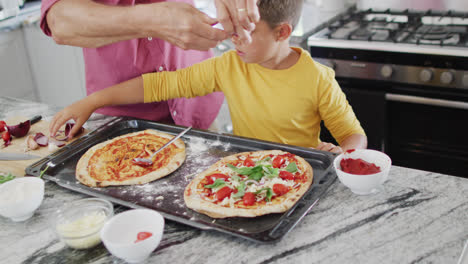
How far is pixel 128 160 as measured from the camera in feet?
5.30

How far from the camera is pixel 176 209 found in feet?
4.27

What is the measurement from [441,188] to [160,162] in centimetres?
88

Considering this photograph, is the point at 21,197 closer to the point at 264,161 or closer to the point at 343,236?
the point at 264,161

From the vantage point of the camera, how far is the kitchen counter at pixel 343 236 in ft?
3.49

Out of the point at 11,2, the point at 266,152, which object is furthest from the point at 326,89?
the point at 11,2

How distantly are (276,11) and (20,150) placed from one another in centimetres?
109

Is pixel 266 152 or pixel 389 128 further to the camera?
pixel 389 128

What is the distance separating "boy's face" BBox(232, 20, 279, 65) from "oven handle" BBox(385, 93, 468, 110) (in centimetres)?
103

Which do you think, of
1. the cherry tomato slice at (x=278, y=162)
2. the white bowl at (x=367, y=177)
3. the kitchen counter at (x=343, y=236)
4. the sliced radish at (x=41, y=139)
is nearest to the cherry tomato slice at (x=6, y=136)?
the sliced radish at (x=41, y=139)

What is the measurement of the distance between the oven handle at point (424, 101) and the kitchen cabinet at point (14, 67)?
3130mm

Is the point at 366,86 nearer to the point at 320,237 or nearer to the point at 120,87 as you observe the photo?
the point at 120,87

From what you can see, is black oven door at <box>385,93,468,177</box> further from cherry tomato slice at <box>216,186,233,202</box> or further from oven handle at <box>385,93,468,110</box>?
cherry tomato slice at <box>216,186,233,202</box>

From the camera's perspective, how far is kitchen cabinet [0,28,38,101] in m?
3.88

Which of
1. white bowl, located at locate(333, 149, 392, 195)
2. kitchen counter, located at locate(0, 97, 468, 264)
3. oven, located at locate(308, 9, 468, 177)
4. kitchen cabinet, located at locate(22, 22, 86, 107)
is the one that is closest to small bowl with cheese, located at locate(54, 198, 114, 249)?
kitchen counter, located at locate(0, 97, 468, 264)
